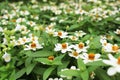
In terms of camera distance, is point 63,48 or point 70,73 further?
point 63,48

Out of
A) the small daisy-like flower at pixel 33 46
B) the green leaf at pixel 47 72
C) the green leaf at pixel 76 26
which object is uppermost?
the small daisy-like flower at pixel 33 46

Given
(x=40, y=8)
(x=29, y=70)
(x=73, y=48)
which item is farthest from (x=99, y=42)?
(x=40, y=8)

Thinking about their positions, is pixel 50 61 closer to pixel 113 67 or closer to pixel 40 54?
pixel 40 54

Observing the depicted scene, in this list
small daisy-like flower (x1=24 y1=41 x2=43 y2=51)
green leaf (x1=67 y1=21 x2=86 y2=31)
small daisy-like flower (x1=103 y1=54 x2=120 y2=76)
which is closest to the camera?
small daisy-like flower (x1=103 y1=54 x2=120 y2=76)

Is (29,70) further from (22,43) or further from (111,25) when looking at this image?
(111,25)

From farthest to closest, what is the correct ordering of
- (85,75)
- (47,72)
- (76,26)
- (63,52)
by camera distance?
(76,26), (63,52), (47,72), (85,75)

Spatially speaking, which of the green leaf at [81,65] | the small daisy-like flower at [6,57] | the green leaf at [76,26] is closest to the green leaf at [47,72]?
the green leaf at [81,65]

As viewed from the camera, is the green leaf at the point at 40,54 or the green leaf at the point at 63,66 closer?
the green leaf at the point at 63,66

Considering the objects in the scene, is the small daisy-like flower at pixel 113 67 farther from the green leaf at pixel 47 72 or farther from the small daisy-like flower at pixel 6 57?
the small daisy-like flower at pixel 6 57

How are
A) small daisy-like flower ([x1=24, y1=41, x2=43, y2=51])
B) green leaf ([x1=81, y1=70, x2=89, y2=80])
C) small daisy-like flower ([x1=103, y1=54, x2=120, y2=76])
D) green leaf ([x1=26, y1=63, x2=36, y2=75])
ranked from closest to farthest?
small daisy-like flower ([x1=103, y1=54, x2=120, y2=76]) → green leaf ([x1=81, y1=70, x2=89, y2=80]) → green leaf ([x1=26, y1=63, x2=36, y2=75]) → small daisy-like flower ([x1=24, y1=41, x2=43, y2=51])

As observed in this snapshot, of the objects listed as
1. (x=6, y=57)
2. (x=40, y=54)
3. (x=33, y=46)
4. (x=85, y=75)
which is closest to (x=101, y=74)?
(x=85, y=75)

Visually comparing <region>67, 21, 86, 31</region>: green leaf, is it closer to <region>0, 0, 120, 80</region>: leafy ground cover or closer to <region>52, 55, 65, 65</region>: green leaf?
<region>0, 0, 120, 80</region>: leafy ground cover

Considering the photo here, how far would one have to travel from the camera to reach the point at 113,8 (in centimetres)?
399

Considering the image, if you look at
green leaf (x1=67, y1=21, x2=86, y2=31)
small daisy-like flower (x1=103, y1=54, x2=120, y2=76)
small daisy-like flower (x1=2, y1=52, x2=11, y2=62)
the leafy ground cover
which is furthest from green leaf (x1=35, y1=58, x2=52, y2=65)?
green leaf (x1=67, y1=21, x2=86, y2=31)
